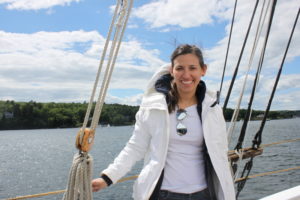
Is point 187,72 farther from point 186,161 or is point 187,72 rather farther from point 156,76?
point 186,161

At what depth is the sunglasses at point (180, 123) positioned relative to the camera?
1.42 m

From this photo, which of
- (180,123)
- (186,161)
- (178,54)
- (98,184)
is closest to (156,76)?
(178,54)

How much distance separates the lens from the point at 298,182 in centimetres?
1076

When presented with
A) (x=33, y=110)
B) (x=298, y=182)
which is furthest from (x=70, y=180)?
(x=33, y=110)

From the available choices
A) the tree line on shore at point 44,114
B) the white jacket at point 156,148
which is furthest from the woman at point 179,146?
the tree line on shore at point 44,114

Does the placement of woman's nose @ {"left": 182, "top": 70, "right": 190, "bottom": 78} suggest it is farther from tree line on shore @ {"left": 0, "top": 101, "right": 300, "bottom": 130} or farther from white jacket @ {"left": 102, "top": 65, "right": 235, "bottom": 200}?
tree line on shore @ {"left": 0, "top": 101, "right": 300, "bottom": 130}

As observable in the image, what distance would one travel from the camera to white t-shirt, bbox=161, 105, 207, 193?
4.50ft

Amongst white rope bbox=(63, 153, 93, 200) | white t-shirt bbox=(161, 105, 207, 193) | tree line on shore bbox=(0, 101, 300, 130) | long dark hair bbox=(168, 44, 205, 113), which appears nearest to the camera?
white rope bbox=(63, 153, 93, 200)

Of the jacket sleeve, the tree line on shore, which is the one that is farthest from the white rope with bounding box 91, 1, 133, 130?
the tree line on shore

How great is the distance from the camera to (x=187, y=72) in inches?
57.5

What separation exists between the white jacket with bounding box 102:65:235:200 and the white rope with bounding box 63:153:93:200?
0.12m

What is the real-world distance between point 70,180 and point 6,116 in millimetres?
75850

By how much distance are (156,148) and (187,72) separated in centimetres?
37

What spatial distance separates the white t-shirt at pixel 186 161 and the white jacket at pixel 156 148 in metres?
0.04
